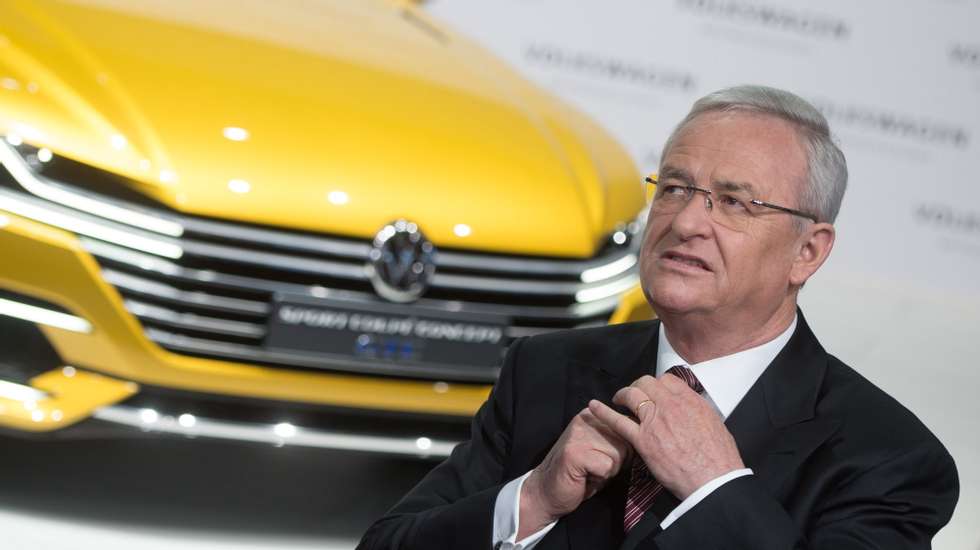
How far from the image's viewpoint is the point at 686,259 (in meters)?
1.81

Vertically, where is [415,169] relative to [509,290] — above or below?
above

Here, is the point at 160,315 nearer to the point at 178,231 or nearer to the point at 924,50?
the point at 178,231

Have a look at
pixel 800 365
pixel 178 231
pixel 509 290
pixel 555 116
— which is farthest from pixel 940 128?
pixel 800 365

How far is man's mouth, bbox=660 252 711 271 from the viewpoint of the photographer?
71.1 inches

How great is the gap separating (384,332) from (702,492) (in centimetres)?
165

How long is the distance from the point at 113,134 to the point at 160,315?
1.23ft

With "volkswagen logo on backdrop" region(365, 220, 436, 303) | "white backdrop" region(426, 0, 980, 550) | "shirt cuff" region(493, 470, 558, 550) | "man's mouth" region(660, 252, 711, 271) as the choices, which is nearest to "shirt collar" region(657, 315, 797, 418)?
"man's mouth" region(660, 252, 711, 271)

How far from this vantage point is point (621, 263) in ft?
11.8

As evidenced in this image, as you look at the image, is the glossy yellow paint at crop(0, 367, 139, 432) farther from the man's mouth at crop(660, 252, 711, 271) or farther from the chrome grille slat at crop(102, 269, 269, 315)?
the man's mouth at crop(660, 252, 711, 271)

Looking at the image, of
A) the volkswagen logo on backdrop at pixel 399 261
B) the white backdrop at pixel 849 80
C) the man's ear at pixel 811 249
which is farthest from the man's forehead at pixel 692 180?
the white backdrop at pixel 849 80

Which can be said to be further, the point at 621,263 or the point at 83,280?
the point at 621,263

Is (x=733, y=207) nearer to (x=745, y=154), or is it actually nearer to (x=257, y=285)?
(x=745, y=154)

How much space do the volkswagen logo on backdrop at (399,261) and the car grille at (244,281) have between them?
26 millimetres

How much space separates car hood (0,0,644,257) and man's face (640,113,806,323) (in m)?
1.46
